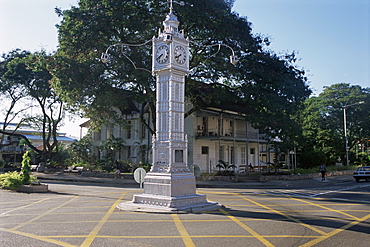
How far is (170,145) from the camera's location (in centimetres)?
1145

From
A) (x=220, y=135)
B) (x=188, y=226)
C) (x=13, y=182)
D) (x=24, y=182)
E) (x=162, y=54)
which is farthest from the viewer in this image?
(x=220, y=135)

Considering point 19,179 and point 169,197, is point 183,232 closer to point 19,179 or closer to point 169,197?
point 169,197

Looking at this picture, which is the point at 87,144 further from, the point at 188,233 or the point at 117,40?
the point at 188,233

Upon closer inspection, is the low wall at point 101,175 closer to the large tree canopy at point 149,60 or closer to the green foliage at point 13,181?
the large tree canopy at point 149,60

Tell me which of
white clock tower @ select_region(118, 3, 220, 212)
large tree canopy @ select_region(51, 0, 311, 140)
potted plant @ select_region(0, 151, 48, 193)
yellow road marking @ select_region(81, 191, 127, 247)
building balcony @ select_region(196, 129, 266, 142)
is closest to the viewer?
yellow road marking @ select_region(81, 191, 127, 247)

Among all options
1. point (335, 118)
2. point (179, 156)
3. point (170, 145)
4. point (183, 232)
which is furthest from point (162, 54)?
point (335, 118)

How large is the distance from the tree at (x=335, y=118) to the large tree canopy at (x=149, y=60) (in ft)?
65.0

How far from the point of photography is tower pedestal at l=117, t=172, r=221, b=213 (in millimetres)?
10562

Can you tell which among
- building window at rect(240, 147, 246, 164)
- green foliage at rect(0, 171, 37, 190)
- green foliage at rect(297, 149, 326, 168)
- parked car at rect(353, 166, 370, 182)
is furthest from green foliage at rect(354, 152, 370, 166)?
green foliage at rect(0, 171, 37, 190)

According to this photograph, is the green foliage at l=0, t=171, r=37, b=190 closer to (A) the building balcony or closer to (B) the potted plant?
(B) the potted plant

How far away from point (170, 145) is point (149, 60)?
543 inches

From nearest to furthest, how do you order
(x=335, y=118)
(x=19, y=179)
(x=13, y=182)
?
(x=13, y=182)
(x=19, y=179)
(x=335, y=118)

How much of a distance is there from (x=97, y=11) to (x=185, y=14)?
666 centimetres

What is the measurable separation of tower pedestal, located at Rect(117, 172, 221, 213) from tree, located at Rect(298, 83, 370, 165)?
34.7 meters
